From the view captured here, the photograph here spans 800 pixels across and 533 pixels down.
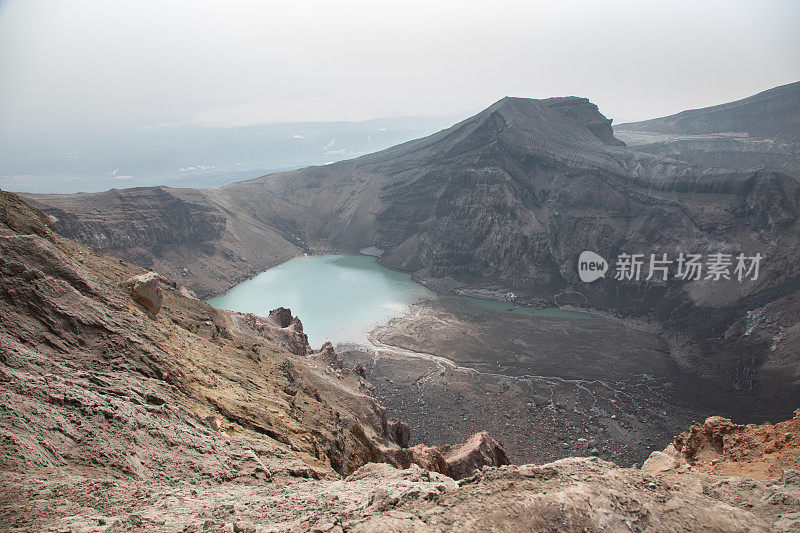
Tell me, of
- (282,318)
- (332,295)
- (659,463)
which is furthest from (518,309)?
(659,463)

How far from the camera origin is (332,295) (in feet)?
169

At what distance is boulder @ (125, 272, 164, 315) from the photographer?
37.7 ft

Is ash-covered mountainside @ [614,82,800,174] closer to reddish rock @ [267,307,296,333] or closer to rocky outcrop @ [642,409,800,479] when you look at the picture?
rocky outcrop @ [642,409,800,479]

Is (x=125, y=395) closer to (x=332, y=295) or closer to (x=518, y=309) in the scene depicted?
(x=518, y=309)

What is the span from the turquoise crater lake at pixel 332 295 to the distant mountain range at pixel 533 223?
3457 mm

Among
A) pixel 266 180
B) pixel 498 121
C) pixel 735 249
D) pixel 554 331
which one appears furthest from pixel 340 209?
pixel 735 249

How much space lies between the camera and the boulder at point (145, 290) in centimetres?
1150

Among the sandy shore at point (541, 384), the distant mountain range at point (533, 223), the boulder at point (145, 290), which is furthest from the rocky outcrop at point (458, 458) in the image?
the distant mountain range at point (533, 223)

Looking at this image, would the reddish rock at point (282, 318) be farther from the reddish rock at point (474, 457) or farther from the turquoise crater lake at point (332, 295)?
the reddish rock at point (474, 457)

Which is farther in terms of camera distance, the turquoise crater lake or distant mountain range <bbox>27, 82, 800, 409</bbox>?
the turquoise crater lake

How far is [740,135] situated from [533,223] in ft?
192

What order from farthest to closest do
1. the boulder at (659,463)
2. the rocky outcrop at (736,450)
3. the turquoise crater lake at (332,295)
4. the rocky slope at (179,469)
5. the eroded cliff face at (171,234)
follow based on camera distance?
the eroded cliff face at (171,234) < the turquoise crater lake at (332,295) < the boulder at (659,463) < the rocky outcrop at (736,450) < the rocky slope at (179,469)

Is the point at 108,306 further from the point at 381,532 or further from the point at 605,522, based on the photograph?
the point at 605,522
